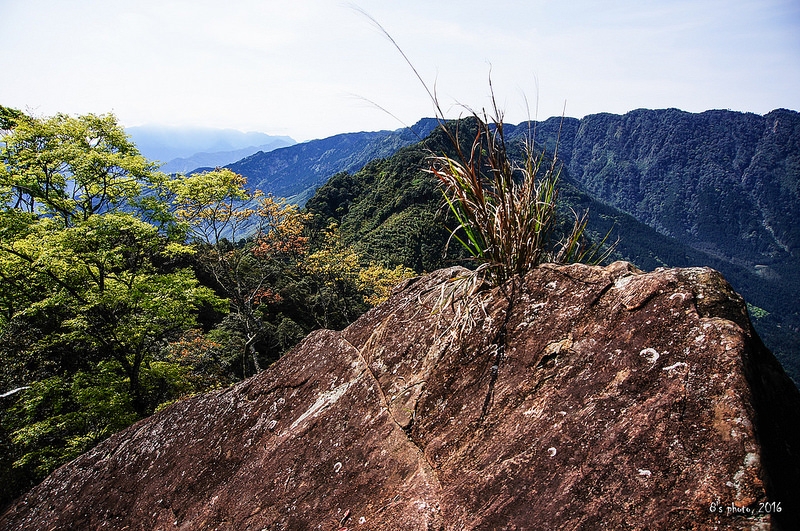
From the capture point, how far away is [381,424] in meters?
3.29

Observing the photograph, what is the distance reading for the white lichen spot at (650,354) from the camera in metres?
2.36

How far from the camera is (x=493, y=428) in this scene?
2.78m

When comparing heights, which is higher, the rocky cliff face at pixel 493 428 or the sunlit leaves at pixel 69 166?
the sunlit leaves at pixel 69 166

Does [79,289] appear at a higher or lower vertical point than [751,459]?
lower

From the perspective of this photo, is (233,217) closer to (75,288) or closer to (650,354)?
(75,288)

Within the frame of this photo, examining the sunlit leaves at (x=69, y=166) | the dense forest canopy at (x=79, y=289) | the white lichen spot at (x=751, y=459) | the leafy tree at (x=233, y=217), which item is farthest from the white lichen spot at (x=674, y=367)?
the sunlit leaves at (x=69, y=166)

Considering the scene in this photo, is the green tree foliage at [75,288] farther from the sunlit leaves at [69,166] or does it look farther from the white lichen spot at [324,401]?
the white lichen spot at [324,401]

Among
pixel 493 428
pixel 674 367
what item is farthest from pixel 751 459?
pixel 493 428

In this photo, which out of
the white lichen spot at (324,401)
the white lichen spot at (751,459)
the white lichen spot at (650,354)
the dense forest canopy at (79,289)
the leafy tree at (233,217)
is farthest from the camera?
the leafy tree at (233,217)

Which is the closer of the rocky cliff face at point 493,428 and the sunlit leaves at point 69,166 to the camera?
the rocky cliff face at point 493,428

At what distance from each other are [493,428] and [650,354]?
113 cm

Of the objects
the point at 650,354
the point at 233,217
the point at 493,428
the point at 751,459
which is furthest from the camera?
the point at 233,217

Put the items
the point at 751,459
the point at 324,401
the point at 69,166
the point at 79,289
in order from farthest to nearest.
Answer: the point at 69,166, the point at 79,289, the point at 324,401, the point at 751,459

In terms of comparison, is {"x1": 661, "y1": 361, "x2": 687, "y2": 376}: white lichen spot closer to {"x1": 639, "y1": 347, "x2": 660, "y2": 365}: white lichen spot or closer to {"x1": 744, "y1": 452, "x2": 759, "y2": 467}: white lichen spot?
{"x1": 639, "y1": 347, "x2": 660, "y2": 365}: white lichen spot
